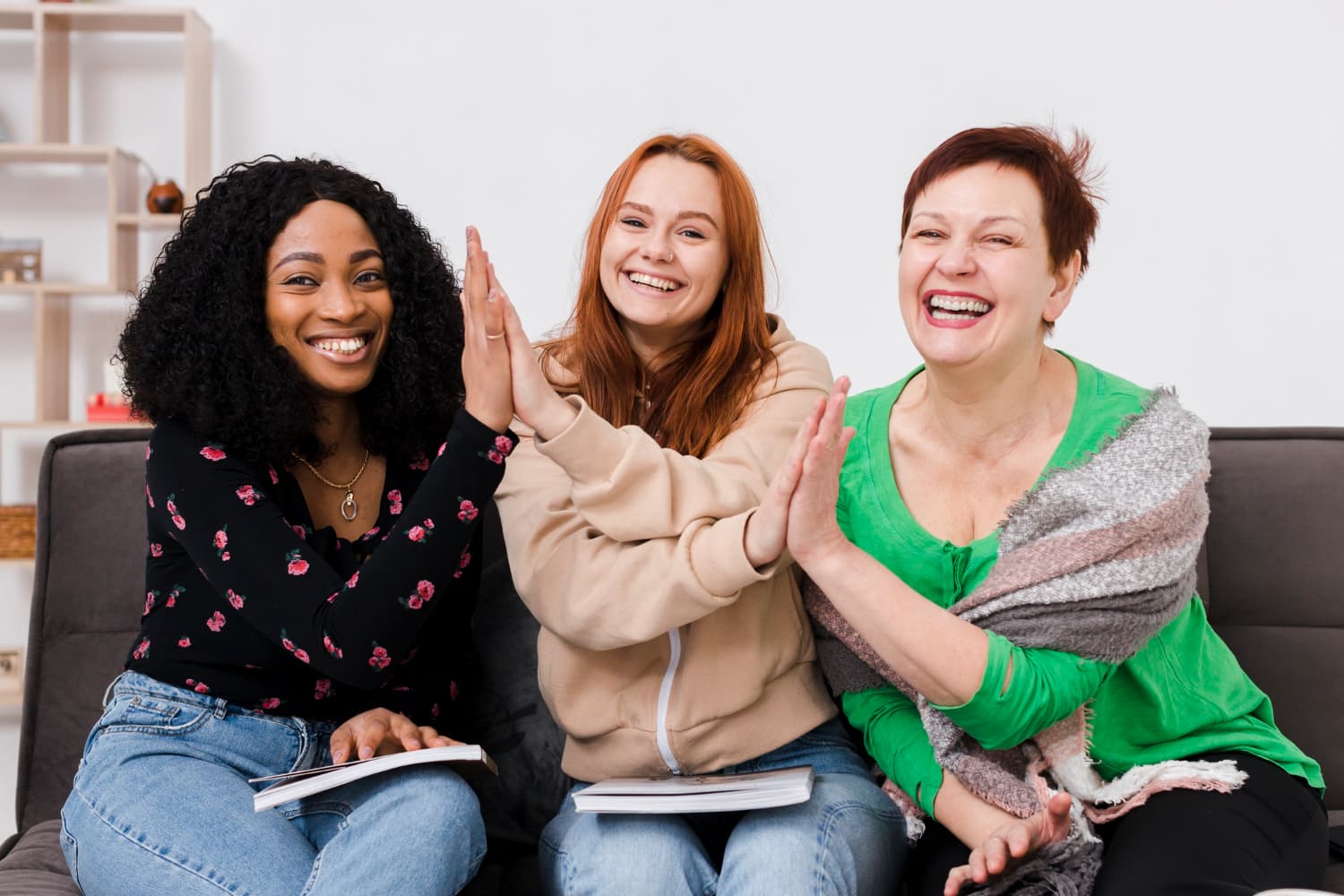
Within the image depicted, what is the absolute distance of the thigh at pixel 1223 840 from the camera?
1360mm

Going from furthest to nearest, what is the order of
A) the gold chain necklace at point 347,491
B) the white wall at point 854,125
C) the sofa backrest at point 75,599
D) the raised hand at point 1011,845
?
the white wall at point 854,125 → the sofa backrest at point 75,599 → the gold chain necklace at point 347,491 → the raised hand at point 1011,845

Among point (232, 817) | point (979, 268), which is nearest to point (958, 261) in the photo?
point (979, 268)

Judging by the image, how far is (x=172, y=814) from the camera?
144 cm

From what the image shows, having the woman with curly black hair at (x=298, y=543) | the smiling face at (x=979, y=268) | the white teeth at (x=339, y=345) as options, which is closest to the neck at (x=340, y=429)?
the woman with curly black hair at (x=298, y=543)

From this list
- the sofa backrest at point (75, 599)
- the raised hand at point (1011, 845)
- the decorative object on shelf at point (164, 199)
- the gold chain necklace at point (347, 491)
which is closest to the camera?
the raised hand at point (1011, 845)

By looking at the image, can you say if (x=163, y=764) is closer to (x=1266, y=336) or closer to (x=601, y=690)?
(x=601, y=690)

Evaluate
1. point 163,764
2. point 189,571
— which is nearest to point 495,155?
point 189,571

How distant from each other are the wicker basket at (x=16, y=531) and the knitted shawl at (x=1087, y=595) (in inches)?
117

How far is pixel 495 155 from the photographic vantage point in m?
3.68

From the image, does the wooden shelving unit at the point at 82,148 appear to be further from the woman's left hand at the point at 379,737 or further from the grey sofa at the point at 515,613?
the woman's left hand at the point at 379,737

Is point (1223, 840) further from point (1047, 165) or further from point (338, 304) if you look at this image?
point (338, 304)

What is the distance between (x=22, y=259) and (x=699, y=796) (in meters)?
3.24

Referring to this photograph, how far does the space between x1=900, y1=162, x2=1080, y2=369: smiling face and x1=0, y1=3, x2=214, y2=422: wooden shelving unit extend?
2746 mm

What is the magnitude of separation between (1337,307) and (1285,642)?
6.21 feet
